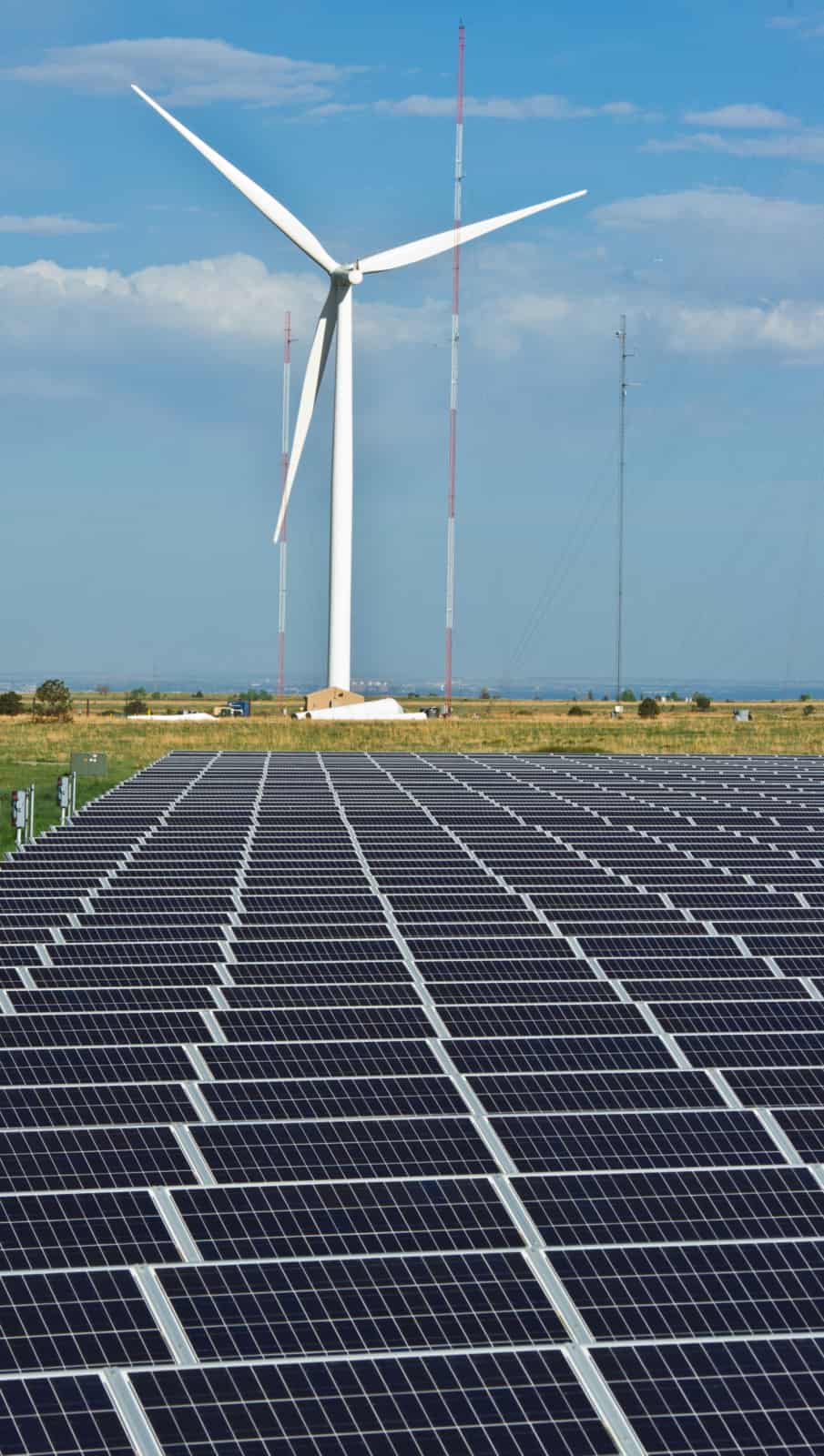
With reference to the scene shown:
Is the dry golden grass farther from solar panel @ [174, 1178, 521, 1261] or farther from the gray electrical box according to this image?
solar panel @ [174, 1178, 521, 1261]

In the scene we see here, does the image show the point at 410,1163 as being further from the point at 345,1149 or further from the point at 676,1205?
the point at 676,1205

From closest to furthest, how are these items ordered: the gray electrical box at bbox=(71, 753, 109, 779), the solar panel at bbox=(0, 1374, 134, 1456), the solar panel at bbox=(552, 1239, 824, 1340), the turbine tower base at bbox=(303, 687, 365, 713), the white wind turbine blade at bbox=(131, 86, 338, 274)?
A: the solar panel at bbox=(0, 1374, 134, 1456) < the solar panel at bbox=(552, 1239, 824, 1340) < the gray electrical box at bbox=(71, 753, 109, 779) < the white wind turbine blade at bbox=(131, 86, 338, 274) < the turbine tower base at bbox=(303, 687, 365, 713)

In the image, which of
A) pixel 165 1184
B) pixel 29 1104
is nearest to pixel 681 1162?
pixel 165 1184

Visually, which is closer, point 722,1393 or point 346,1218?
point 722,1393

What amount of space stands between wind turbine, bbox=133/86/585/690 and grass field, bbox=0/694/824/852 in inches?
343

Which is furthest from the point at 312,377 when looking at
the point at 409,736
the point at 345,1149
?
the point at 345,1149

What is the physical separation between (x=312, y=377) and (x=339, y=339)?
5.88 m

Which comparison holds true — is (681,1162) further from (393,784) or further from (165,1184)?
(393,784)

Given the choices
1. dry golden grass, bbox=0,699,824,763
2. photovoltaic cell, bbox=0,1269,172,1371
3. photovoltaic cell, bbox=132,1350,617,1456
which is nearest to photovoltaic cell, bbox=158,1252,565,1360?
photovoltaic cell, bbox=0,1269,172,1371

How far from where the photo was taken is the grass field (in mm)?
93938

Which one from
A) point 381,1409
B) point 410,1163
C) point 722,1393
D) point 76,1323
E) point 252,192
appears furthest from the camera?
point 252,192

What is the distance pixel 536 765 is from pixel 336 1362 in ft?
207

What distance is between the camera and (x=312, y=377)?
100500mm

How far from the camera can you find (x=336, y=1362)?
1290cm
